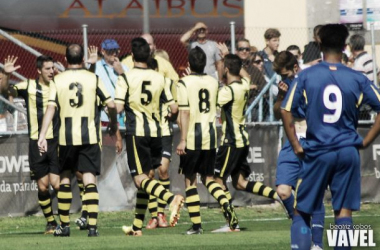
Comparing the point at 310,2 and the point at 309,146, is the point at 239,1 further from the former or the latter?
the point at 309,146

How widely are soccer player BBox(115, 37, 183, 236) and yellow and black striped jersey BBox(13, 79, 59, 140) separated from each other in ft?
5.52

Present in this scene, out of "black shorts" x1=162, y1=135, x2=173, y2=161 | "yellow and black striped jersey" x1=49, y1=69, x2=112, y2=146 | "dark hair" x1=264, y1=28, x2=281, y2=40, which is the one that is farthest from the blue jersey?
"dark hair" x1=264, y1=28, x2=281, y2=40

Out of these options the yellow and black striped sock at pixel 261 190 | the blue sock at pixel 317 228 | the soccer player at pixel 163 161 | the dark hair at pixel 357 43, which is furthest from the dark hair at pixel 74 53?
the dark hair at pixel 357 43

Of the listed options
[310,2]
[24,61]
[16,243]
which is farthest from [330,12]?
[16,243]

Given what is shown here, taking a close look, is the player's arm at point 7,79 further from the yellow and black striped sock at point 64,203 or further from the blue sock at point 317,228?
the blue sock at point 317,228

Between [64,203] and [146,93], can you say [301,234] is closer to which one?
[146,93]

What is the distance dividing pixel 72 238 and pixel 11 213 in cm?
432

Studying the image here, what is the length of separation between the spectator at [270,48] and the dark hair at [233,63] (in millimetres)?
3894

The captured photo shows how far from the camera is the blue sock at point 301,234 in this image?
32.3ft

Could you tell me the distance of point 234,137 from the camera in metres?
15.5

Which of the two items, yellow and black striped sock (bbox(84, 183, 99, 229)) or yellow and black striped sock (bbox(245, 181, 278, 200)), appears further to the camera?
yellow and black striped sock (bbox(245, 181, 278, 200))

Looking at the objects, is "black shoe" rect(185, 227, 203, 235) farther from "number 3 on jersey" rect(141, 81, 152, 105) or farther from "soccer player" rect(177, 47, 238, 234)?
"number 3 on jersey" rect(141, 81, 152, 105)

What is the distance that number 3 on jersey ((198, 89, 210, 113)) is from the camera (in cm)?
1514

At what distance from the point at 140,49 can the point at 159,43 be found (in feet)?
24.3
